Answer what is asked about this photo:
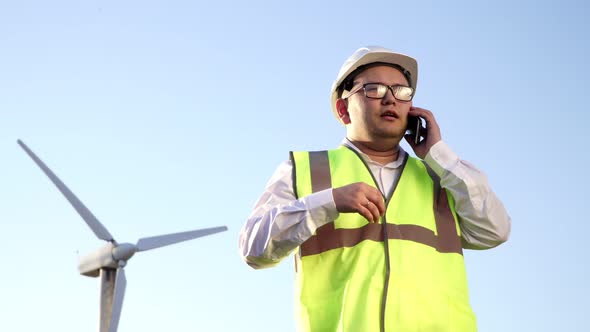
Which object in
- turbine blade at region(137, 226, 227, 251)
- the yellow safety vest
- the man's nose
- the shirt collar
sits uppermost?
the man's nose

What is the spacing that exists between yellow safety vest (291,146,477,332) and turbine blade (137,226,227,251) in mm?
17125

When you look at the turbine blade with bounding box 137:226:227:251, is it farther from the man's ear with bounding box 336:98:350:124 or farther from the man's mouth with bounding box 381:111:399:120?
the man's mouth with bounding box 381:111:399:120

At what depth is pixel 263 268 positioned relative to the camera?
261 inches

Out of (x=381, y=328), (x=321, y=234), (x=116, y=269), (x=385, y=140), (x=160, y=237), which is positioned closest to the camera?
(x=381, y=328)

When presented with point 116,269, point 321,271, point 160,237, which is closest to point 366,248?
point 321,271

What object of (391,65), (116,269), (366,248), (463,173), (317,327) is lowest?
(116,269)

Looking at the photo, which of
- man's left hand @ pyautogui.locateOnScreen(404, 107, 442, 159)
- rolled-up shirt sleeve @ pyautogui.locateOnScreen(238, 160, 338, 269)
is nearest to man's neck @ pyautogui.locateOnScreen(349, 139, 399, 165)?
man's left hand @ pyautogui.locateOnScreen(404, 107, 442, 159)

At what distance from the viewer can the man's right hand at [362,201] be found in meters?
6.00

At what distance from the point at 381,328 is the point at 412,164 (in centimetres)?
154

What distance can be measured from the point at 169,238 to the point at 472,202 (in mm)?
17966

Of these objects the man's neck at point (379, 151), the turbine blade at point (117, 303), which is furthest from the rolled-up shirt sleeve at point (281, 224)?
the turbine blade at point (117, 303)

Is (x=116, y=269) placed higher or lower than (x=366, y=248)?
lower

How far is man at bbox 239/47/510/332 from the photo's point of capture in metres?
6.19

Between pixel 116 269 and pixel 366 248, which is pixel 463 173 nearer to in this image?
pixel 366 248
